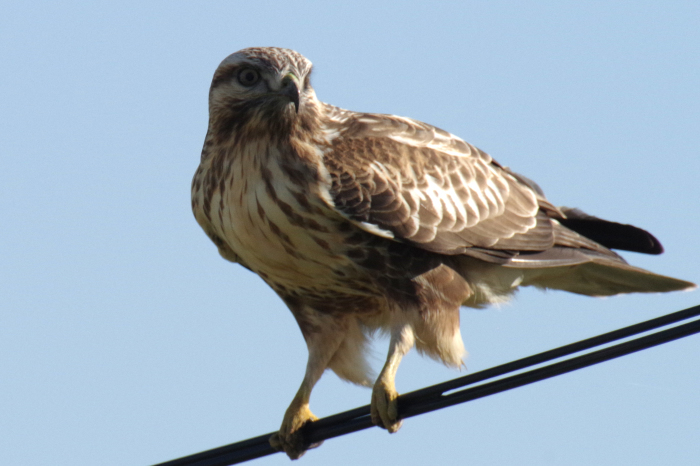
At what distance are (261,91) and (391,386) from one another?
6.27 feet

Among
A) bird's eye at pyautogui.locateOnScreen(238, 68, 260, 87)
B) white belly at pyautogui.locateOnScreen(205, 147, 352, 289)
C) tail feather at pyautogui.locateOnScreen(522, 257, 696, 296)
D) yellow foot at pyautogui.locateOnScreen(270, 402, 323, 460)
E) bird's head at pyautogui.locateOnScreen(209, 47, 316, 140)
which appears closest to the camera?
white belly at pyautogui.locateOnScreen(205, 147, 352, 289)

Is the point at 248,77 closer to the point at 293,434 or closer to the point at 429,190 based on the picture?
the point at 429,190

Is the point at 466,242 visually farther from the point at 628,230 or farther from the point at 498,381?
the point at 498,381

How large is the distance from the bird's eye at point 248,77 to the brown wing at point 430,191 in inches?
21.8

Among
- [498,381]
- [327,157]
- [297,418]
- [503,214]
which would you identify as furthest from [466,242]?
[498,381]

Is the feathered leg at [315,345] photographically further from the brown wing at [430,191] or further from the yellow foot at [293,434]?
the brown wing at [430,191]

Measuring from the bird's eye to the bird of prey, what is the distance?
10 mm

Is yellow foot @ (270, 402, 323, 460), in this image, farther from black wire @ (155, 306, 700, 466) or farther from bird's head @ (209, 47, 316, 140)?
bird's head @ (209, 47, 316, 140)

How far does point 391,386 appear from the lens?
5.91 metres

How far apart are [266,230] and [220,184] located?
17.7 inches

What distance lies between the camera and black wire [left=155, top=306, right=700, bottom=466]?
3.94 metres

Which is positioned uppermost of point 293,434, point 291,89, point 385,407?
point 291,89

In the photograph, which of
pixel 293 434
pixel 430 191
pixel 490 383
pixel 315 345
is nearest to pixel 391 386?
pixel 293 434

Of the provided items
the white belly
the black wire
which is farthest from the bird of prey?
the black wire
